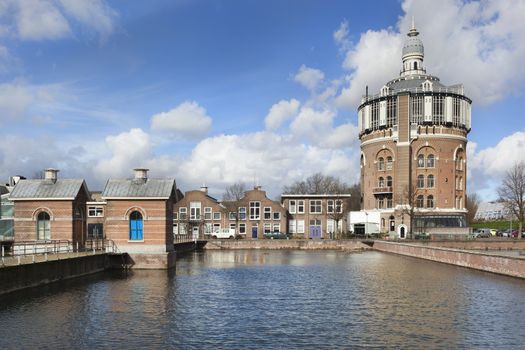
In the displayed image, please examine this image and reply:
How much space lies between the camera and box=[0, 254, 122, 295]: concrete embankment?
28.9 metres

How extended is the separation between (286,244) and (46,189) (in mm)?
43746

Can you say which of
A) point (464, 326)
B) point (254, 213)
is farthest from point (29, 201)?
point (254, 213)

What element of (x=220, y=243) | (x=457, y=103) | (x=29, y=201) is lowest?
(x=220, y=243)

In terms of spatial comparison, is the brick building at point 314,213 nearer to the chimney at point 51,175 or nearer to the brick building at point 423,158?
the brick building at point 423,158

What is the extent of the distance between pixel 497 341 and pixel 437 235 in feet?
227

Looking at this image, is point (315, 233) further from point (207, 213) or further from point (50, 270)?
point (50, 270)

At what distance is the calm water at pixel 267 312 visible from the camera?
65.8 feet

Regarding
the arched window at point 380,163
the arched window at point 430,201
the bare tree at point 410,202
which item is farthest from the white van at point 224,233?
the arched window at point 430,201

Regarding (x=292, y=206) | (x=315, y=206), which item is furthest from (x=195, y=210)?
(x=315, y=206)

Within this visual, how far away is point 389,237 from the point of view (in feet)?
291

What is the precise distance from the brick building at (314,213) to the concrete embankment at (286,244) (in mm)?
11661

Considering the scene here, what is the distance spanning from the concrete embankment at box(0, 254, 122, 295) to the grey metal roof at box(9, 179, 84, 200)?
244 inches

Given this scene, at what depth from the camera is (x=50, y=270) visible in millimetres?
33875

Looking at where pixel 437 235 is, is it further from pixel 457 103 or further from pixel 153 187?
pixel 153 187
